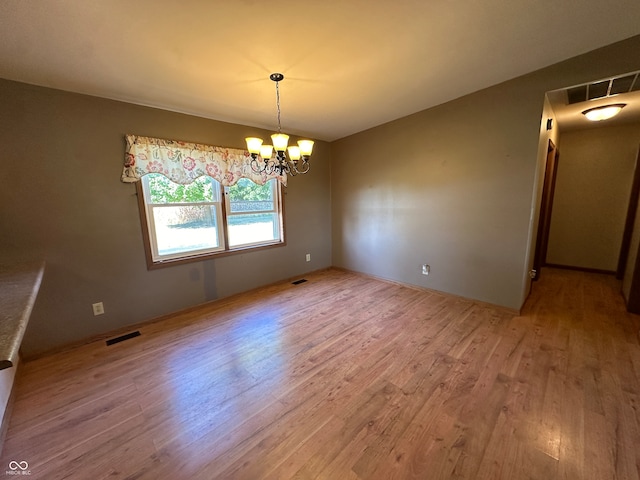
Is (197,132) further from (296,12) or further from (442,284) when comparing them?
(442,284)

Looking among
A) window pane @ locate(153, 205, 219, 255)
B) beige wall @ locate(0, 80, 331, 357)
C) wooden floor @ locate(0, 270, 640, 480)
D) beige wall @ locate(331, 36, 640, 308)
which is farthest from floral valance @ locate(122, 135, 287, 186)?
beige wall @ locate(331, 36, 640, 308)

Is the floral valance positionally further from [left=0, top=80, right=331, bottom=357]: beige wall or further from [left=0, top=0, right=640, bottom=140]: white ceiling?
[left=0, top=0, right=640, bottom=140]: white ceiling

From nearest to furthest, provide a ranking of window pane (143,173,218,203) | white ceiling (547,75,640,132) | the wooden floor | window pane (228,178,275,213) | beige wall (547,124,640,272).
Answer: the wooden floor, white ceiling (547,75,640,132), window pane (143,173,218,203), window pane (228,178,275,213), beige wall (547,124,640,272)

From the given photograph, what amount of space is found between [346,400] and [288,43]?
2.55 meters

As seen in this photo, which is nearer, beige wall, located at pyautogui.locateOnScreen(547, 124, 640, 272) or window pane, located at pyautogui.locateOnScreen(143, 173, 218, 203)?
window pane, located at pyautogui.locateOnScreen(143, 173, 218, 203)

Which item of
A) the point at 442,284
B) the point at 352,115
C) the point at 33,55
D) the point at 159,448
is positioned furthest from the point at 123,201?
the point at 442,284

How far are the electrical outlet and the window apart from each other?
585 mm

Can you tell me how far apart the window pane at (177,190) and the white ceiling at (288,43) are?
2.65ft

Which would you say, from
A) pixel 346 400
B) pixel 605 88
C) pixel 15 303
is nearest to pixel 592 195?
pixel 605 88

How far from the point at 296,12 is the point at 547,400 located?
2.96m

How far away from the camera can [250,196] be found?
143 inches

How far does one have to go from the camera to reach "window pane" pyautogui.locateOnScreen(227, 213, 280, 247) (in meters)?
3.50

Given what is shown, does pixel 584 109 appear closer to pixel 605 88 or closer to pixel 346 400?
pixel 605 88

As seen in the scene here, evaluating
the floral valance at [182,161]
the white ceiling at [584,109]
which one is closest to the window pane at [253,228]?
the floral valance at [182,161]
